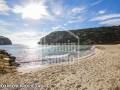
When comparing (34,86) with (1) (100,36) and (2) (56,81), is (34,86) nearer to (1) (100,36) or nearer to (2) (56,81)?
(2) (56,81)

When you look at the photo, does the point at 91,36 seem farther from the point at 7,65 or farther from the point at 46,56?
the point at 7,65

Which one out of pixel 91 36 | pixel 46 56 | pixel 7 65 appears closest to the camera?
pixel 7 65

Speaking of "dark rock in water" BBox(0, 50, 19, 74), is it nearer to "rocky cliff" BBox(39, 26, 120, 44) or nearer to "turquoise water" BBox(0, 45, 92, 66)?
"turquoise water" BBox(0, 45, 92, 66)

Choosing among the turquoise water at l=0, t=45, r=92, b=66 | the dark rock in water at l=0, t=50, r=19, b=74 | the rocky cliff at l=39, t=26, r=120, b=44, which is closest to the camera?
the dark rock in water at l=0, t=50, r=19, b=74

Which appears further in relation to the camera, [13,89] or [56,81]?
[56,81]

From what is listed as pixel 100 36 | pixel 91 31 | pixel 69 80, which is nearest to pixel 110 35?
pixel 100 36

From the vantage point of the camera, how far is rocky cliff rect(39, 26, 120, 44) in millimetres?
93562

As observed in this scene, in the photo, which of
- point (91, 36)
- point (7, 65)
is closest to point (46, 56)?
point (7, 65)

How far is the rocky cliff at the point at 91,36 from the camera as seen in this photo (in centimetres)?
9356

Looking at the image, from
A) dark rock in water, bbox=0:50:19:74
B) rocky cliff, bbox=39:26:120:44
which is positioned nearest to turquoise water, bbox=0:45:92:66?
dark rock in water, bbox=0:50:19:74

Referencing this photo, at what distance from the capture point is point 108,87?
22.1 ft

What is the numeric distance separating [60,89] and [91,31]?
106151 mm

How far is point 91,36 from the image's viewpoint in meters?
103

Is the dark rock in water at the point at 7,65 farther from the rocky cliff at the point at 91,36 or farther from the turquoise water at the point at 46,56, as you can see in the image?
the rocky cliff at the point at 91,36
